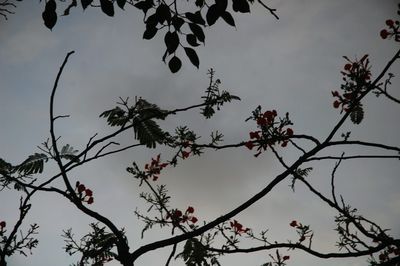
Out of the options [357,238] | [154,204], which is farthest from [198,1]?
[154,204]

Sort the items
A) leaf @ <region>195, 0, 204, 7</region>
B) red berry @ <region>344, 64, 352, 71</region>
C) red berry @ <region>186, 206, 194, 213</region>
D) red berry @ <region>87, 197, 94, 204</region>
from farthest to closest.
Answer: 1. red berry @ <region>186, 206, 194, 213</region>
2. red berry @ <region>344, 64, 352, 71</region>
3. red berry @ <region>87, 197, 94, 204</region>
4. leaf @ <region>195, 0, 204, 7</region>

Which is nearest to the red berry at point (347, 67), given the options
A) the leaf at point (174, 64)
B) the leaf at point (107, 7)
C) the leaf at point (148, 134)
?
the leaf at point (148, 134)

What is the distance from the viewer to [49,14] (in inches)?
66.0

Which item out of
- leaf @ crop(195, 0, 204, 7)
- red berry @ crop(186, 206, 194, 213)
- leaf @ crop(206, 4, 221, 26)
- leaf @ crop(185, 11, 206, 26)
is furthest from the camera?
red berry @ crop(186, 206, 194, 213)

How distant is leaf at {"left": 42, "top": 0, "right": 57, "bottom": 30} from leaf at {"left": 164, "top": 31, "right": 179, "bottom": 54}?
0.62 meters

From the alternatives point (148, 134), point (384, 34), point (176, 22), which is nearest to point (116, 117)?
point (148, 134)

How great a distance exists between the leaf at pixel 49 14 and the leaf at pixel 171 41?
623mm

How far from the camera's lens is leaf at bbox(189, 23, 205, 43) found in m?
1.74

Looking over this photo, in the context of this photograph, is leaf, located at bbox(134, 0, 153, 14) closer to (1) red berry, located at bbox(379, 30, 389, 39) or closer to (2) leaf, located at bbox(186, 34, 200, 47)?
(2) leaf, located at bbox(186, 34, 200, 47)

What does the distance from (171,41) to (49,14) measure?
68 centimetres

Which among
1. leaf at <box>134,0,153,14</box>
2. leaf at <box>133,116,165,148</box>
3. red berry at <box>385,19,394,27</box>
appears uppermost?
red berry at <box>385,19,394,27</box>

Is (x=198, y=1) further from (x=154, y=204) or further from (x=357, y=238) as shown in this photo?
(x=154, y=204)

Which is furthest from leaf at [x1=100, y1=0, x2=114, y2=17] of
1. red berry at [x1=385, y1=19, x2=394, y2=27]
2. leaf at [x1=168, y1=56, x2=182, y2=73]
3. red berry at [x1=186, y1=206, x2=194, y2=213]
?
red berry at [x1=385, y1=19, x2=394, y2=27]

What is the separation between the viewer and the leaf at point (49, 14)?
167cm
